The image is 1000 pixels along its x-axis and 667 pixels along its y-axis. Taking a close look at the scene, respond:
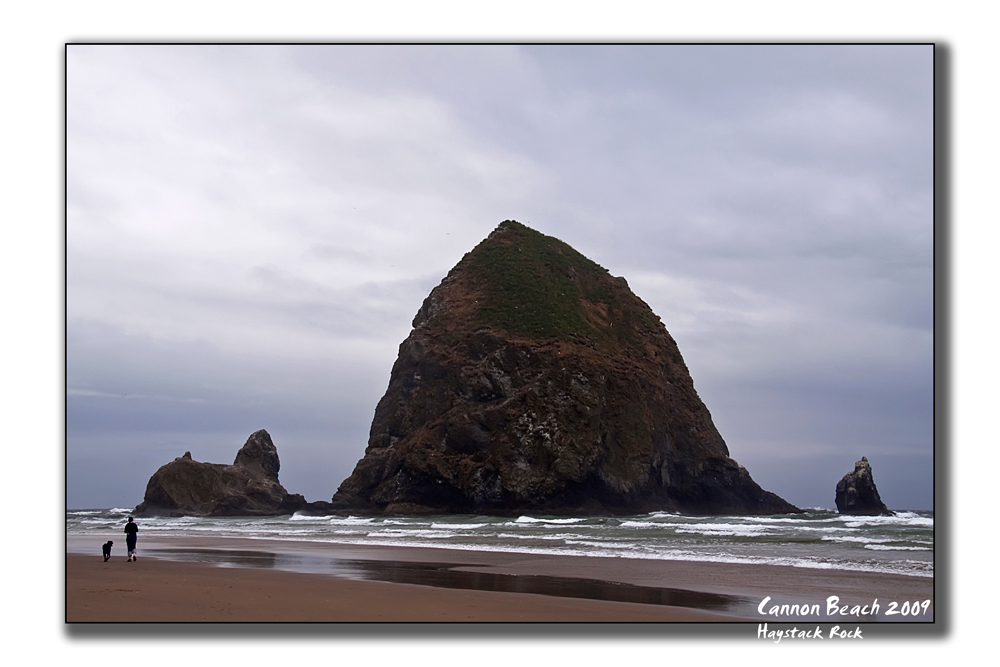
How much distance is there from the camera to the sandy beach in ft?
30.6

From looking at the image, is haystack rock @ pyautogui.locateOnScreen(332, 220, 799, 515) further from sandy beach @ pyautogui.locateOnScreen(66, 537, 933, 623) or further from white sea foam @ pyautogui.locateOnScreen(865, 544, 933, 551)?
sandy beach @ pyautogui.locateOnScreen(66, 537, 933, 623)

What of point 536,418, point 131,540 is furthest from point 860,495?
point 131,540

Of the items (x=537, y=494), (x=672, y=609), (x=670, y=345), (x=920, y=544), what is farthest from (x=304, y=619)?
(x=670, y=345)

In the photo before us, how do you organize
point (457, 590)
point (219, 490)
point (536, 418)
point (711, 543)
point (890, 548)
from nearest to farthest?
point (457, 590) → point (890, 548) → point (711, 543) → point (536, 418) → point (219, 490)

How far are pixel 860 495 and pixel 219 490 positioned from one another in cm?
4926

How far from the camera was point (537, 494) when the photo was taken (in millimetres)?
45156

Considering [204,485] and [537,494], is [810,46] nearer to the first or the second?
[537,494]

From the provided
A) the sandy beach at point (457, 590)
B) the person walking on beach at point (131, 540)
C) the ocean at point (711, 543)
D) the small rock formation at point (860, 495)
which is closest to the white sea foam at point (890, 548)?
the ocean at point (711, 543)

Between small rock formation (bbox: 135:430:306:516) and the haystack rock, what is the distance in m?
10.7

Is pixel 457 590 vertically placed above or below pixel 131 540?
above

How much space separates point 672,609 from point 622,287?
5328 cm

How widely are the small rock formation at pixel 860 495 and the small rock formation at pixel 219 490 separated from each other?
3930 centimetres

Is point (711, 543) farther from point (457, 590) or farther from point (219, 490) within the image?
point (219, 490)

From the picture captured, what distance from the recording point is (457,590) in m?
11.8
